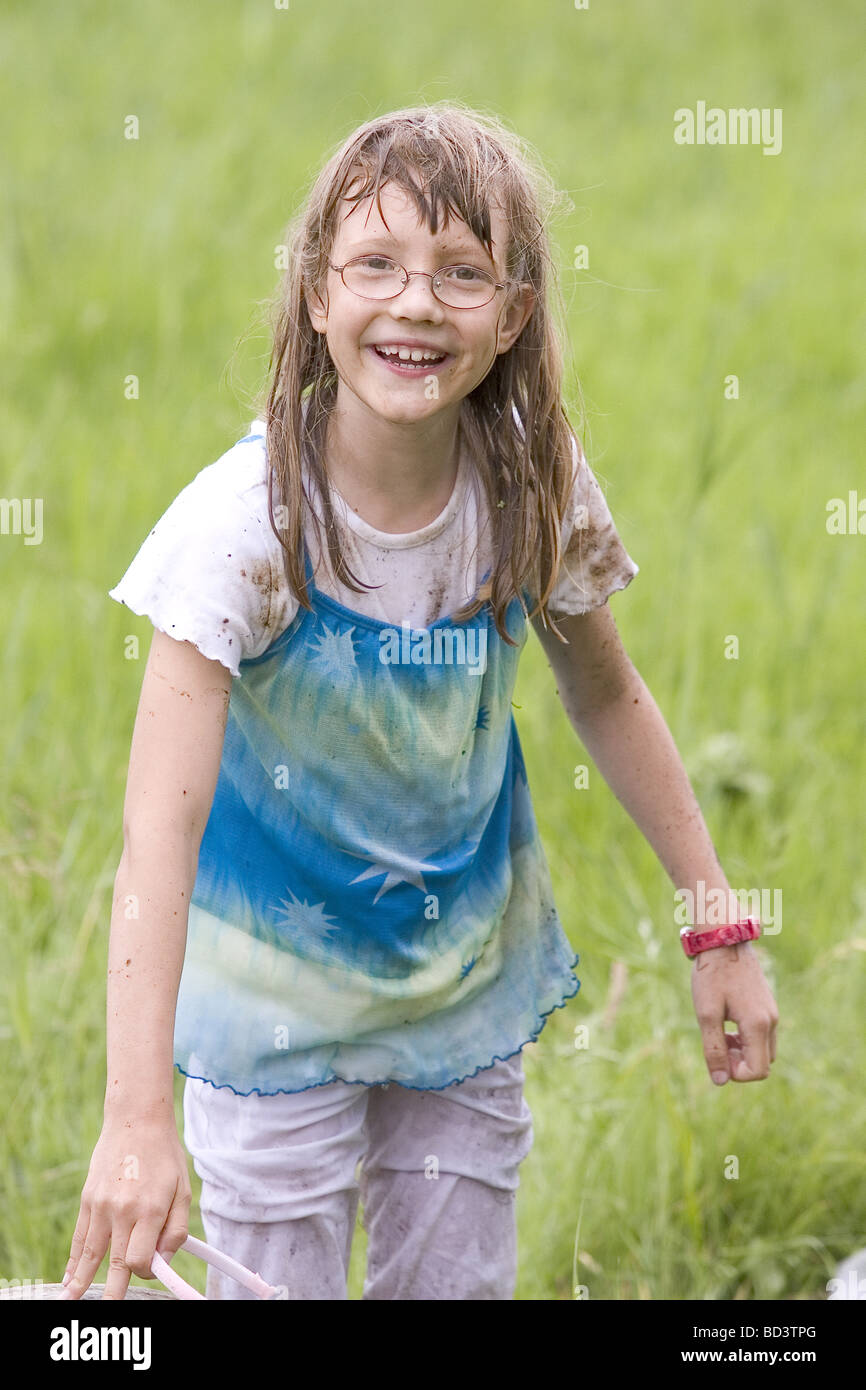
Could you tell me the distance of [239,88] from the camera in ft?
19.4

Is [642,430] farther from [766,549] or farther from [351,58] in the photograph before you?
[351,58]

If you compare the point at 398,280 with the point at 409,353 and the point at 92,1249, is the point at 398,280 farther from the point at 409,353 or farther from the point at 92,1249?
the point at 92,1249

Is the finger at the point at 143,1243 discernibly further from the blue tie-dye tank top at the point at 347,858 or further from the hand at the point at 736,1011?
the hand at the point at 736,1011

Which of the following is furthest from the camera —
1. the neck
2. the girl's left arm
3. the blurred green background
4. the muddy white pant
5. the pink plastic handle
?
the blurred green background

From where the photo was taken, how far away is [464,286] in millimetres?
1562

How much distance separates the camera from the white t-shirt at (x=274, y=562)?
4.90 feet

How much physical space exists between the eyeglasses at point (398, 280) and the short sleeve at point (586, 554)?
256mm

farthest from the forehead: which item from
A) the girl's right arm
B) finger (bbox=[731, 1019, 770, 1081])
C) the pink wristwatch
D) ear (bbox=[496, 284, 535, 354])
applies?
finger (bbox=[731, 1019, 770, 1081])

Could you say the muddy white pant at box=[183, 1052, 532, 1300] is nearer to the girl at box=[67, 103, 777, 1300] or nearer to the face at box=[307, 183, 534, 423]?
the girl at box=[67, 103, 777, 1300]

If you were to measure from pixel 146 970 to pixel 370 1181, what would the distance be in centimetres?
61

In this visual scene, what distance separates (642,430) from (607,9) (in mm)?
3450

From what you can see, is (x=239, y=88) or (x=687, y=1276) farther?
(x=239, y=88)

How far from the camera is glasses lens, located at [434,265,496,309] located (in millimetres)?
1544

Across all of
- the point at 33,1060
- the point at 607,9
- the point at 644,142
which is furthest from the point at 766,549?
the point at 607,9
